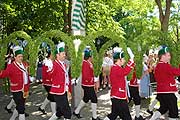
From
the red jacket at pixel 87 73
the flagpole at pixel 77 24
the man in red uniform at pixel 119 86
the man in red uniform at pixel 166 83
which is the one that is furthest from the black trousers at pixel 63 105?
the flagpole at pixel 77 24

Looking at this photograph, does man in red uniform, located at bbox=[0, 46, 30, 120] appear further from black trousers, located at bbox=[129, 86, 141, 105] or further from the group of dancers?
black trousers, located at bbox=[129, 86, 141, 105]

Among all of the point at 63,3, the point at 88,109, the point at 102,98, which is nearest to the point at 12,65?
the point at 88,109

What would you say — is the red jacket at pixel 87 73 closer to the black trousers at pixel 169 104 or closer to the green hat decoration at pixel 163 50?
the black trousers at pixel 169 104

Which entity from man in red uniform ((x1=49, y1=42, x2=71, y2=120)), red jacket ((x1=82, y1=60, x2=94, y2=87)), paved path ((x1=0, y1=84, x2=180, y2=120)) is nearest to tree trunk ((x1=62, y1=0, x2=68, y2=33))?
paved path ((x1=0, y1=84, x2=180, y2=120))

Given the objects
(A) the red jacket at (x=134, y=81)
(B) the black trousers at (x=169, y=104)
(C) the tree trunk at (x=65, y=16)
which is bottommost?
(B) the black trousers at (x=169, y=104)

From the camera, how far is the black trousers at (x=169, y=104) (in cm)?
965

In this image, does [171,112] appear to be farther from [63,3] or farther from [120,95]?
[63,3]

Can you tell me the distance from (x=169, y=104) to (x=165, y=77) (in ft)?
2.11

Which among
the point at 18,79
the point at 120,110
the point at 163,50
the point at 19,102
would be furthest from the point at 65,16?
the point at 120,110

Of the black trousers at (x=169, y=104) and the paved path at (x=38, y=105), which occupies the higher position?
the black trousers at (x=169, y=104)

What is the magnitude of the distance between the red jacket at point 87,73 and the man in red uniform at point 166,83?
211cm

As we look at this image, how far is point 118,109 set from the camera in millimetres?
9227

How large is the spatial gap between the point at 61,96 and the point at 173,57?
120 inches

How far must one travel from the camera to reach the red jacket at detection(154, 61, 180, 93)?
970 centimetres
